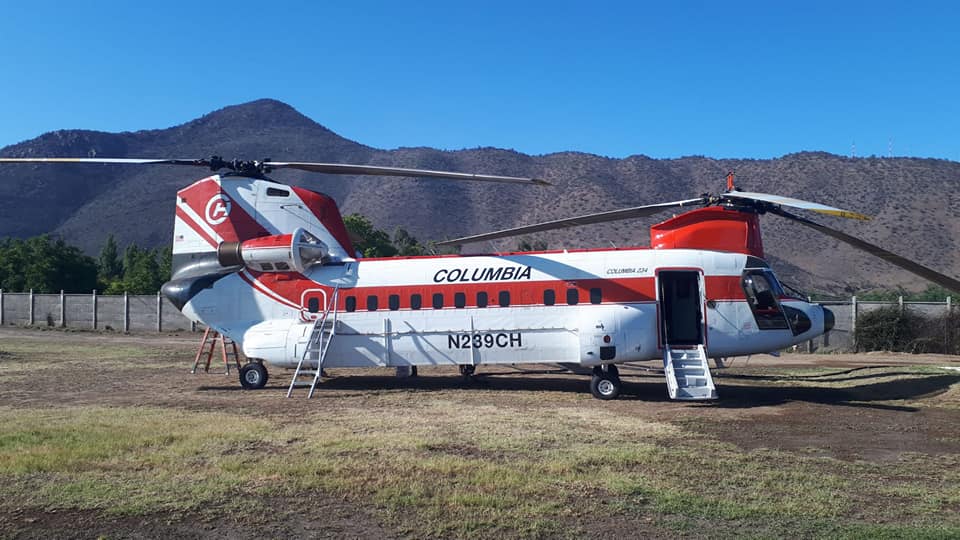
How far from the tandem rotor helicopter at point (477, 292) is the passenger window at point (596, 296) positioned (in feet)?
0.07

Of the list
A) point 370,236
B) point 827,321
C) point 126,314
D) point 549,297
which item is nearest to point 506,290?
point 549,297

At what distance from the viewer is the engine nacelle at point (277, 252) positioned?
16.7 meters

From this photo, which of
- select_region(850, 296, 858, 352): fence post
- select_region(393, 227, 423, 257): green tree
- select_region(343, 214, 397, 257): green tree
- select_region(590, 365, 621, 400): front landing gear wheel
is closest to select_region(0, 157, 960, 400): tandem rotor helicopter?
select_region(590, 365, 621, 400): front landing gear wheel

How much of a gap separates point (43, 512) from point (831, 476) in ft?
28.5

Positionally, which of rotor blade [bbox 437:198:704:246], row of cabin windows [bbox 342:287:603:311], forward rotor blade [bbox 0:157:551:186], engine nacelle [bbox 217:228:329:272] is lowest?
row of cabin windows [bbox 342:287:603:311]

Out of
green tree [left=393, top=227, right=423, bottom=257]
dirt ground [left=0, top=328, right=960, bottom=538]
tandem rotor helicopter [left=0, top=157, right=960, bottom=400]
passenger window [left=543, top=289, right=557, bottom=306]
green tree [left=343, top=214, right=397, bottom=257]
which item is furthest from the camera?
green tree [left=393, top=227, right=423, bottom=257]

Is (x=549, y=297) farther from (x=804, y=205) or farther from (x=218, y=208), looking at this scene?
(x=218, y=208)

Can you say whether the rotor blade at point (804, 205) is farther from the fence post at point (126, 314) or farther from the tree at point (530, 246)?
the tree at point (530, 246)

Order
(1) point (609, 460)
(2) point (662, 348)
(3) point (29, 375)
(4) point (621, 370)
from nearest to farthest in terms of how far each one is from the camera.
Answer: (1) point (609, 460) → (2) point (662, 348) → (3) point (29, 375) → (4) point (621, 370)

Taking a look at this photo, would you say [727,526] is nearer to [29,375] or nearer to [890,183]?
[29,375]

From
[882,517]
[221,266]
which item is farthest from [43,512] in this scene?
[221,266]

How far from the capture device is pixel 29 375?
18781 mm

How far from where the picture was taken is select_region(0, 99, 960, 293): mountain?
78812 mm

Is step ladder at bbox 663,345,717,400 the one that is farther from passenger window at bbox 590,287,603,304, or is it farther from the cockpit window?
passenger window at bbox 590,287,603,304
